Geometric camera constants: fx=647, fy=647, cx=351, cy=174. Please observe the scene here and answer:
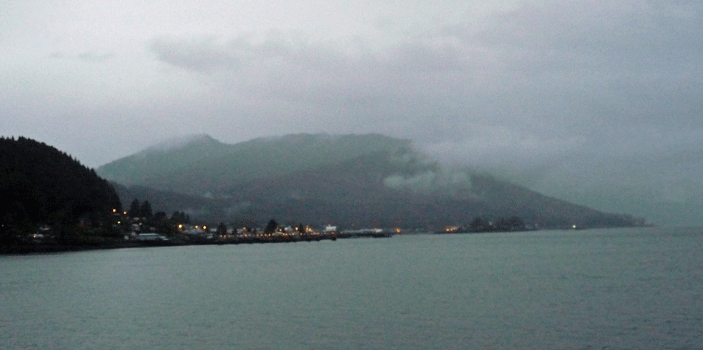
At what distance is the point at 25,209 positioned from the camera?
102125 millimetres

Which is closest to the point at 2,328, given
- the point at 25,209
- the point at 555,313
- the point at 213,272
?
the point at 555,313

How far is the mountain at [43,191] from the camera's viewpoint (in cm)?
9919

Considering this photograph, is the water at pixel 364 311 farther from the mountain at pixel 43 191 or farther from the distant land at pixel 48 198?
the mountain at pixel 43 191

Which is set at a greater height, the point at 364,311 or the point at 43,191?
the point at 43,191

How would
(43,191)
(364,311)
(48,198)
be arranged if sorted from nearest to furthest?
(364,311) < (48,198) < (43,191)

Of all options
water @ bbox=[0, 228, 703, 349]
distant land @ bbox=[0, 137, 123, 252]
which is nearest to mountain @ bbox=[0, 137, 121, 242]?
distant land @ bbox=[0, 137, 123, 252]

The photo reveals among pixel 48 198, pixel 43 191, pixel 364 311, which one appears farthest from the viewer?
pixel 43 191

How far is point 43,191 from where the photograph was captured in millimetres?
110812

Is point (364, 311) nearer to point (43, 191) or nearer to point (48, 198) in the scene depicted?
point (48, 198)

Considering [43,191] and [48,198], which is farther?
[43,191]

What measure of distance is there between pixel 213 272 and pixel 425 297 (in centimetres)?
2512

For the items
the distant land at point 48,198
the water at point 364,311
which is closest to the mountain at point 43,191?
the distant land at point 48,198

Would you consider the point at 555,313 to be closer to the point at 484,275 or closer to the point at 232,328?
the point at 232,328

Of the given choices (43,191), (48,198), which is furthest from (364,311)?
(43,191)
